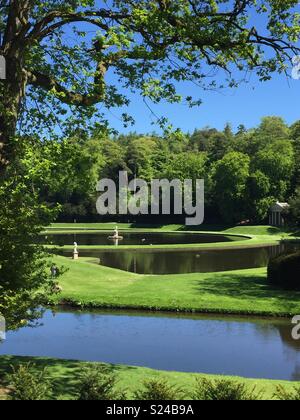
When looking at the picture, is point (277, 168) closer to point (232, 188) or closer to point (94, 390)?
point (232, 188)

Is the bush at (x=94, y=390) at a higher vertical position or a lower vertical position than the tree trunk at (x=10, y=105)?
lower

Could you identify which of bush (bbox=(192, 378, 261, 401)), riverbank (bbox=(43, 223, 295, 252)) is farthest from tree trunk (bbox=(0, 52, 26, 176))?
riverbank (bbox=(43, 223, 295, 252))

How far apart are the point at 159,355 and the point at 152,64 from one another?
693cm

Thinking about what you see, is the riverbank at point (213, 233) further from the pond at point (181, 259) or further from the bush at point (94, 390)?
the bush at point (94, 390)

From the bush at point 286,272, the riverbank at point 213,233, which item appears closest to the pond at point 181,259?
→ the riverbank at point 213,233

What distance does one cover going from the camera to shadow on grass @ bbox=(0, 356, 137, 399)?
8094mm

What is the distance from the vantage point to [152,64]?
9703 millimetres

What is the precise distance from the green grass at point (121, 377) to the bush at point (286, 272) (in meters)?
10.6

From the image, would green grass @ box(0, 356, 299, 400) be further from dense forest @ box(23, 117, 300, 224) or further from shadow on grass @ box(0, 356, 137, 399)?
dense forest @ box(23, 117, 300, 224)

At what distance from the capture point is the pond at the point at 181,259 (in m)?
29.4

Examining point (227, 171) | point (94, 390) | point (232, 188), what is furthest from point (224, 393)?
point (227, 171)

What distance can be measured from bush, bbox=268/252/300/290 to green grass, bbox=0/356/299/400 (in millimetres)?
10600

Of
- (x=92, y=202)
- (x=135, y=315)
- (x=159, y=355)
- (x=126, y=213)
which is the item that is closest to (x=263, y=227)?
(x=126, y=213)

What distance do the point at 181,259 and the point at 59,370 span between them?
80.3 feet
